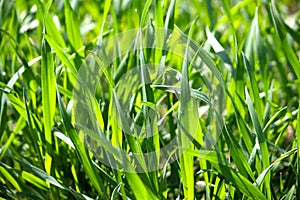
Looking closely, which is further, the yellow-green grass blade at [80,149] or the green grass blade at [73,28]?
the green grass blade at [73,28]

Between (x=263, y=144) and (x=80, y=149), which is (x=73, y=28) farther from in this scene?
(x=263, y=144)

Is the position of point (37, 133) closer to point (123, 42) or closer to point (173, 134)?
point (173, 134)

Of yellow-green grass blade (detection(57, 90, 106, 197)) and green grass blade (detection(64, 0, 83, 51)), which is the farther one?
green grass blade (detection(64, 0, 83, 51))

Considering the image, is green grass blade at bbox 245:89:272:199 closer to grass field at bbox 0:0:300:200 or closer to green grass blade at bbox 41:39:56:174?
grass field at bbox 0:0:300:200

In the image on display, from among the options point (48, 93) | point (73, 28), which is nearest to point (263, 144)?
point (48, 93)

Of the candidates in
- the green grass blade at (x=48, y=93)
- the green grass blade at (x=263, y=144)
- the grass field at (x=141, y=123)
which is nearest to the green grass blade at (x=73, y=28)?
the grass field at (x=141, y=123)

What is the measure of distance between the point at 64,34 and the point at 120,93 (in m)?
0.39

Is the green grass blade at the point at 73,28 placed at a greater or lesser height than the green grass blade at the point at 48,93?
greater

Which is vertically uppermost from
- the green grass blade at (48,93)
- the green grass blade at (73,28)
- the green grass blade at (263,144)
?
the green grass blade at (73,28)

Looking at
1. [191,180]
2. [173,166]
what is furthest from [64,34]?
[191,180]

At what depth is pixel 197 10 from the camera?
1570 mm

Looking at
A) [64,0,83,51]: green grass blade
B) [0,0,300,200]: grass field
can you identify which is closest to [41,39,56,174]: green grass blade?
[0,0,300,200]: grass field

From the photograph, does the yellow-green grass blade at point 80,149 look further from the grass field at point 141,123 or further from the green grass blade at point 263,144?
the green grass blade at point 263,144

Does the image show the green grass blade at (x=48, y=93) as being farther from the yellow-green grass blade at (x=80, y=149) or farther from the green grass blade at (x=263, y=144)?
the green grass blade at (x=263, y=144)
